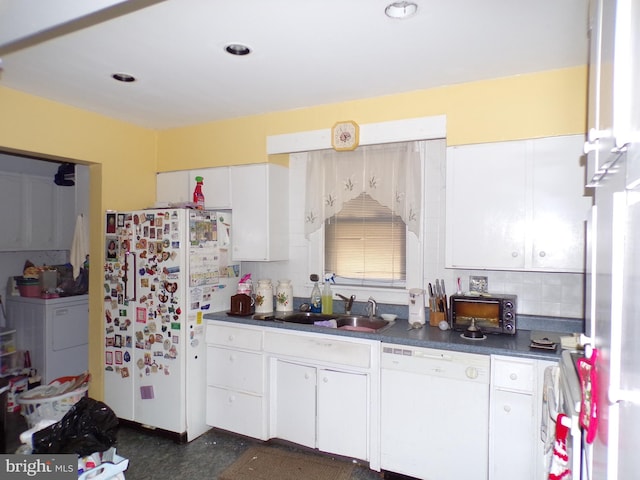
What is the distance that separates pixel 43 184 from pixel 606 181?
5038 millimetres

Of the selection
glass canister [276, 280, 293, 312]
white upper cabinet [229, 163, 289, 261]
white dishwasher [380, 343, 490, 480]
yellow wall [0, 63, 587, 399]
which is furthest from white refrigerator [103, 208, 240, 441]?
white dishwasher [380, 343, 490, 480]

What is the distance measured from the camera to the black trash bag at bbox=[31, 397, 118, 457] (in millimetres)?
1777

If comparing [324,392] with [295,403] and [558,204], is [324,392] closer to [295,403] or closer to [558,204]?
[295,403]

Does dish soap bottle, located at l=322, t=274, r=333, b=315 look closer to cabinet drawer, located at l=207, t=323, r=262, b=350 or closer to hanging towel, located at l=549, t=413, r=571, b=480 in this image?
cabinet drawer, located at l=207, t=323, r=262, b=350

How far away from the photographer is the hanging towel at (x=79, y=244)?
12.8 ft

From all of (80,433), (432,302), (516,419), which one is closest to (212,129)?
(432,302)

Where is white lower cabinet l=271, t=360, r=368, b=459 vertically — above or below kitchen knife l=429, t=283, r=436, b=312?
below

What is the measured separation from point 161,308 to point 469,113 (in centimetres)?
253

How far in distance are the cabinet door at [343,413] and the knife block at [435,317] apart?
605 millimetres

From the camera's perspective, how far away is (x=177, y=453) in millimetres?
2949

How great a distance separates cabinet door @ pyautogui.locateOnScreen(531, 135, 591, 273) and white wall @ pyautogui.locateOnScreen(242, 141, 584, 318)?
31 centimetres

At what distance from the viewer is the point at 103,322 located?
341 cm

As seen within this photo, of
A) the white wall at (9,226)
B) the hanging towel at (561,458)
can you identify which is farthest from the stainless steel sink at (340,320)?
the white wall at (9,226)

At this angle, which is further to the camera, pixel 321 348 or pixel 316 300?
pixel 316 300
